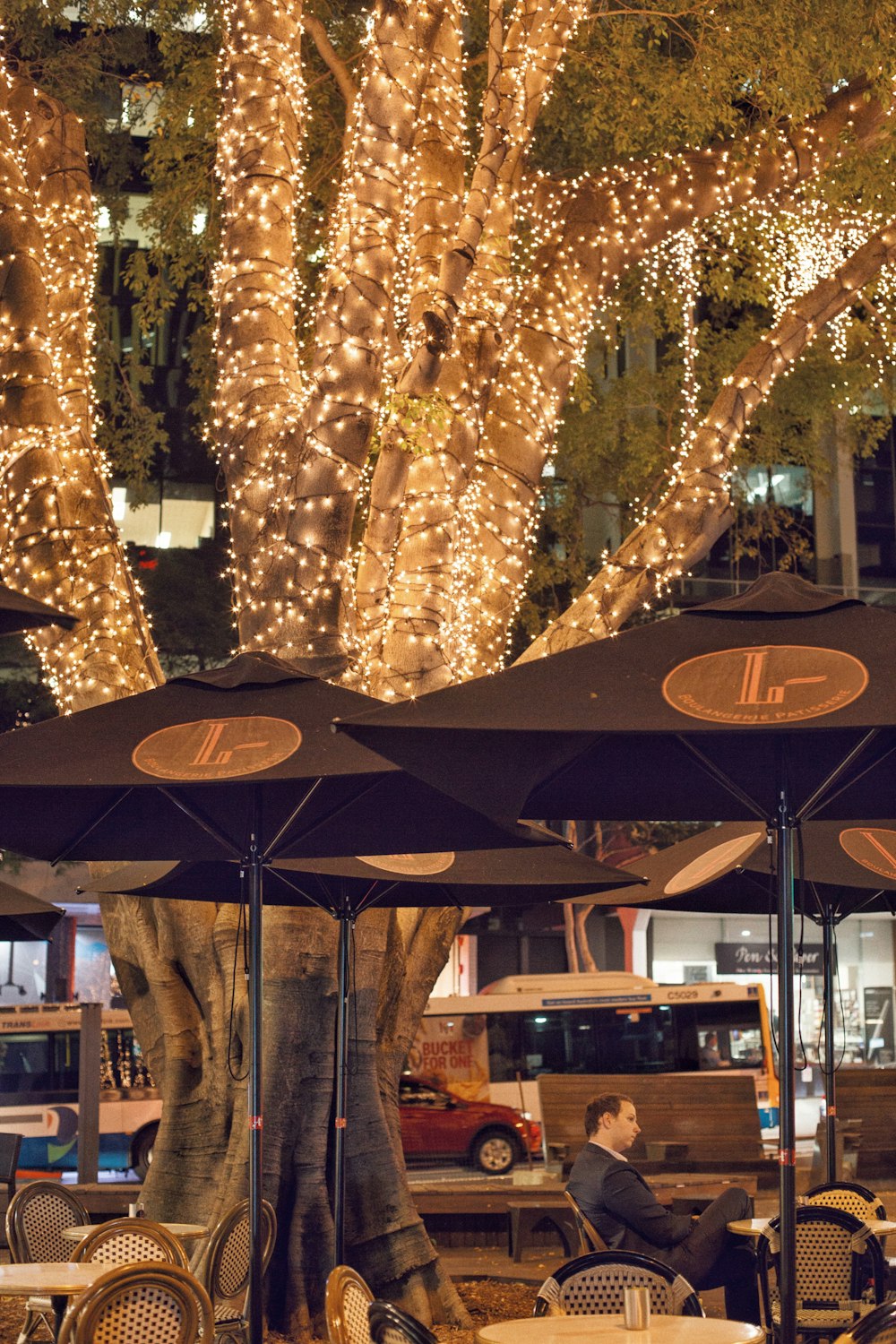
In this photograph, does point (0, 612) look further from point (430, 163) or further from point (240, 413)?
point (430, 163)

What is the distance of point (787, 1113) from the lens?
457cm

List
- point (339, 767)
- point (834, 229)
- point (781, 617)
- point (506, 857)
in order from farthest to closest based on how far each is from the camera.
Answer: point (834, 229) < point (506, 857) < point (339, 767) < point (781, 617)

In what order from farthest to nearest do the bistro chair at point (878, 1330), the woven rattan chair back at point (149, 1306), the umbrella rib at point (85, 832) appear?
1. the umbrella rib at point (85, 832)
2. the woven rattan chair back at point (149, 1306)
3. the bistro chair at point (878, 1330)

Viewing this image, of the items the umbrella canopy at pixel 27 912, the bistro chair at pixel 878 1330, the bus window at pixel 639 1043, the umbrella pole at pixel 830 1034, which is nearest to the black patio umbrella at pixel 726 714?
the bistro chair at pixel 878 1330

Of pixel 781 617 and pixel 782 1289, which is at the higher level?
pixel 781 617

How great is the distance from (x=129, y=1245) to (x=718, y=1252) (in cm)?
282

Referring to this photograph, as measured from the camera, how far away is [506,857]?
740cm

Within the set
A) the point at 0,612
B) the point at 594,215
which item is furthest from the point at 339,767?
the point at 594,215

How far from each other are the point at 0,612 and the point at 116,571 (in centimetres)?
392

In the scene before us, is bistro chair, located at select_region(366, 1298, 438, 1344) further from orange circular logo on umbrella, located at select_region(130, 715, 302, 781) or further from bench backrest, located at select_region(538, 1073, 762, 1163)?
bench backrest, located at select_region(538, 1073, 762, 1163)

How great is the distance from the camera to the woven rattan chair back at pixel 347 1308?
4402mm

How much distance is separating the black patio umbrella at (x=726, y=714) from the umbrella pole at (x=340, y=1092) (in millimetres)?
2833

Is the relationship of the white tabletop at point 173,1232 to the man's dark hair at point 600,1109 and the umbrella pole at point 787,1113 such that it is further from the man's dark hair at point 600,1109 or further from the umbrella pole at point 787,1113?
the umbrella pole at point 787,1113

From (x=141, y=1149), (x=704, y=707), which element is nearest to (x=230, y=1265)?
(x=704, y=707)
